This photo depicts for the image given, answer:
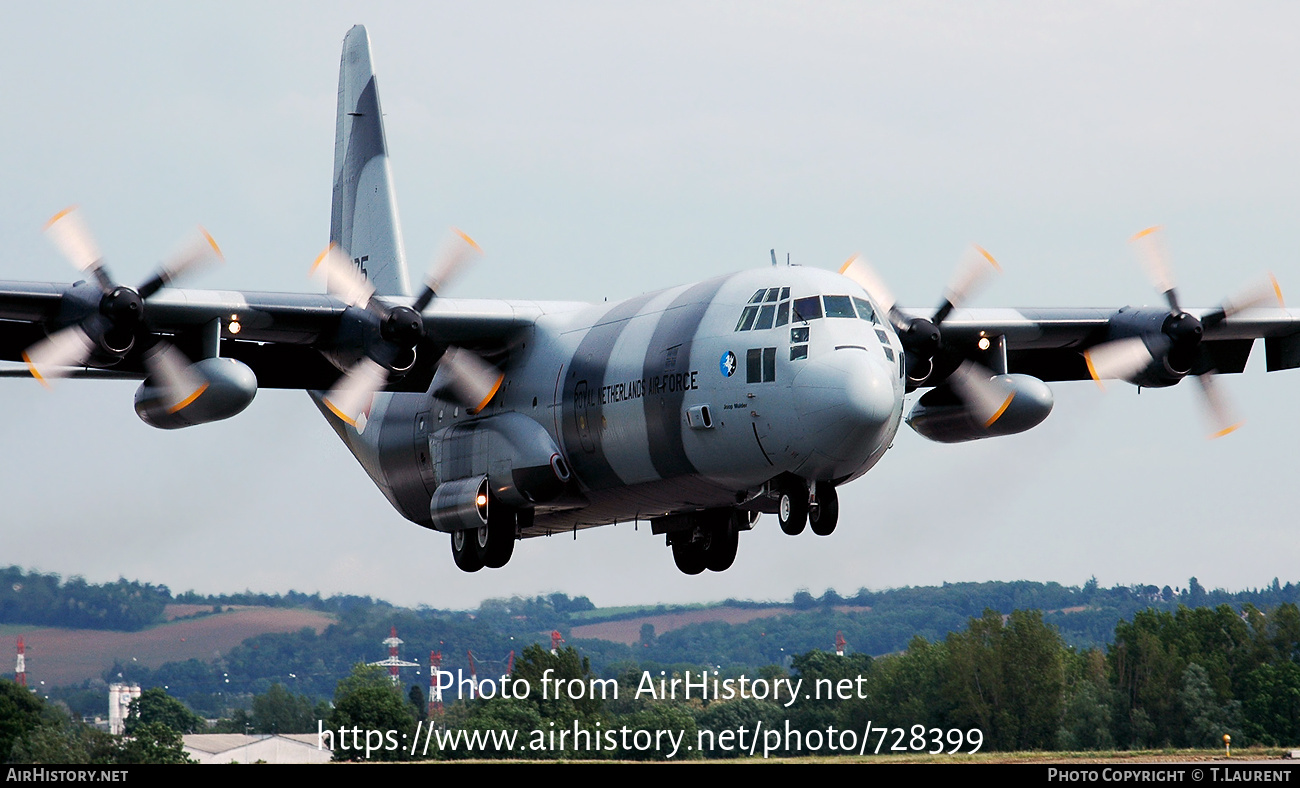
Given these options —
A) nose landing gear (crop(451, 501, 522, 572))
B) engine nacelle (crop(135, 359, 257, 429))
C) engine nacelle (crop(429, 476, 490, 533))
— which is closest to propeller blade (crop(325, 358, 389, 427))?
engine nacelle (crop(135, 359, 257, 429))

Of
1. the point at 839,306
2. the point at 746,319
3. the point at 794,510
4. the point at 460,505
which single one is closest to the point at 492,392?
the point at 460,505

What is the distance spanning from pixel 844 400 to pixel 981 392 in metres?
5.98

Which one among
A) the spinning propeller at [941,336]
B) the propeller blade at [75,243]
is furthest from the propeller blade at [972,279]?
the propeller blade at [75,243]

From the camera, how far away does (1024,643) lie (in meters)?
35.8

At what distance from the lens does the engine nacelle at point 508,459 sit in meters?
20.6

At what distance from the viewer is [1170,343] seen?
858 inches

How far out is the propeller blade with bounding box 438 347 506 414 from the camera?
22.2 m

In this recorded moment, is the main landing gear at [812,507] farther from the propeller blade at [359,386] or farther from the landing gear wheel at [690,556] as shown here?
the propeller blade at [359,386]

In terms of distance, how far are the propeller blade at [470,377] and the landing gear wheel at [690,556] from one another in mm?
3803

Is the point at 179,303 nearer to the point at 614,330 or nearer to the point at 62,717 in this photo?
the point at 614,330

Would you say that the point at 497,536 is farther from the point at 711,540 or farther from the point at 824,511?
the point at 824,511

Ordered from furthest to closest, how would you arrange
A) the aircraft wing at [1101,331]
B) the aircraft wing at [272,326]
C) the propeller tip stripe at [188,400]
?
the aircraft wing at [1101,331]
the aircraft wing at [272,326]
the propeller tip stripe at [188,400]

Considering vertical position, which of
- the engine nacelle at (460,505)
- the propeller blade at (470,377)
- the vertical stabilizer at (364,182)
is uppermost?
the vertical stabilizer at (364,182)

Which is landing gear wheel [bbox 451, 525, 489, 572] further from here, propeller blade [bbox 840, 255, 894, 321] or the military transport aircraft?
propeller blade [bbox 840, 255, 894, 321]
